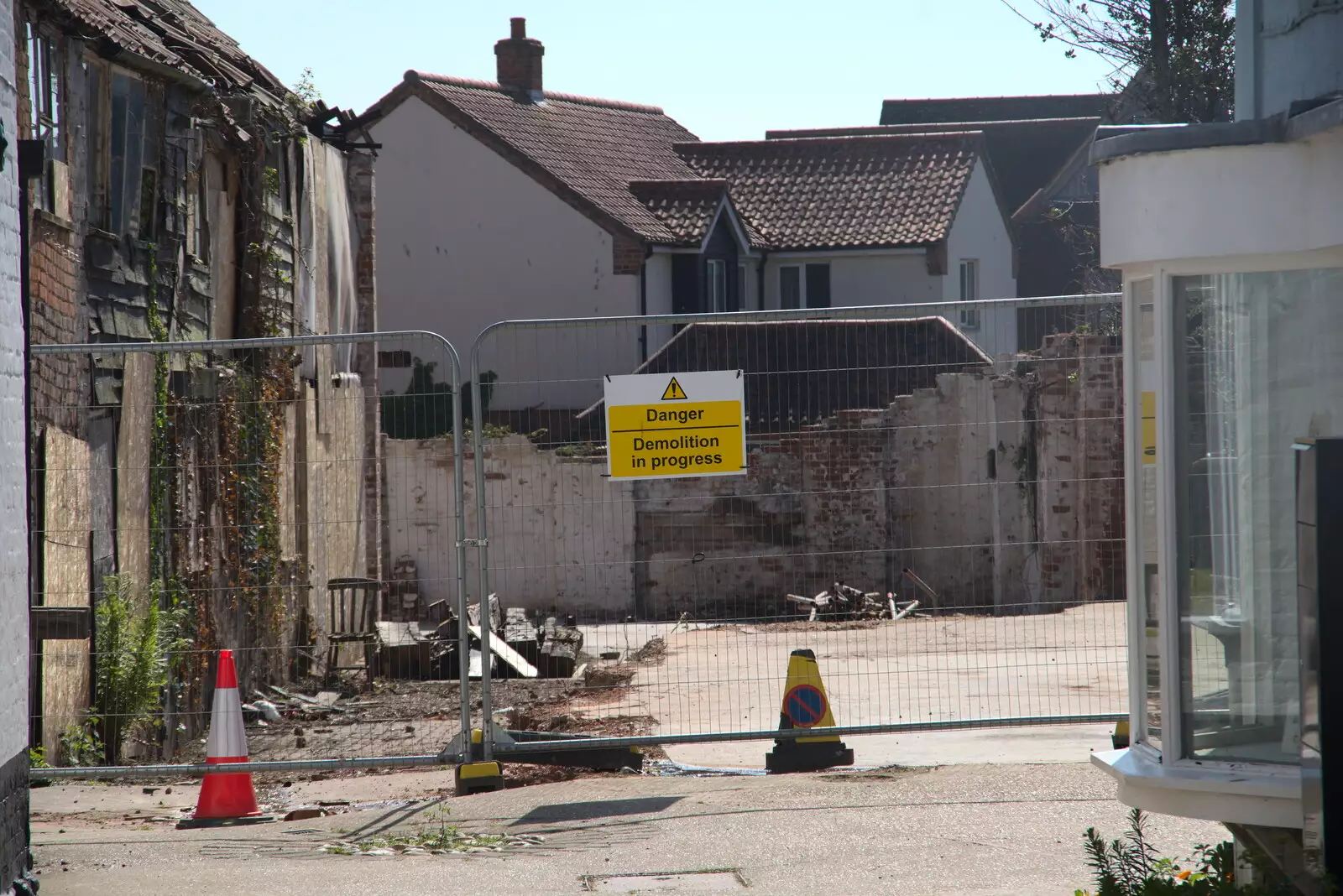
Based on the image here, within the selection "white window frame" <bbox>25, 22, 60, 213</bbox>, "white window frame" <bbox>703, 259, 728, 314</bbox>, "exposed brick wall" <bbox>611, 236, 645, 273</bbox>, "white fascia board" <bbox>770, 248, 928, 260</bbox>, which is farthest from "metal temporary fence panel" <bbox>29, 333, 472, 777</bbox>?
"white fascia board" <bbox>770, 248, 928, 260</bbox>

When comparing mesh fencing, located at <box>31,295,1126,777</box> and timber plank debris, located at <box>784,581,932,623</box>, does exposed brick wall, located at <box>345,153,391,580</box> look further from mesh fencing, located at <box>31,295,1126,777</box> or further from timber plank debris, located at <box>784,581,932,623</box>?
timber plank debris, located at <box>784,581,932,623</box>

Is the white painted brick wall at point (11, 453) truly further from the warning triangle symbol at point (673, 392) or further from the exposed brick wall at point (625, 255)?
the exposed brick wall at point (625, 255)

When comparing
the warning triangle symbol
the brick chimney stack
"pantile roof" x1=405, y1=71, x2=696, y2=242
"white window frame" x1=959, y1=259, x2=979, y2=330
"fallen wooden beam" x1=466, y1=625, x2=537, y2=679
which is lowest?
"fallen wooden beam" x1=466, y1=625, x2=537, y2=679

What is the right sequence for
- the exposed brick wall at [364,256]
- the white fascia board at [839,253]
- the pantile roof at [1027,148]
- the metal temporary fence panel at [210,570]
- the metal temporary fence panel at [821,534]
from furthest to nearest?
the pantile roof at [1027,148]
the white fascia board at [839,253]
the exposed brick wall at [364,256]
the metal temporary fence panel at [210,570]
the metal temporary fence panel at [821,534]

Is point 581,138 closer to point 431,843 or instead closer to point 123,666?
point 123,666

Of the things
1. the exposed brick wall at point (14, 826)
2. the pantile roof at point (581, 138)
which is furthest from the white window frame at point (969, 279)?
the exposed brick wall at point (14, 826)

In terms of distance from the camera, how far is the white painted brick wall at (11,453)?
5391 mm

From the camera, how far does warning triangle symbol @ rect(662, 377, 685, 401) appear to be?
768cm

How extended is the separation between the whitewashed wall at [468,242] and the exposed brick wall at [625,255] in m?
0.26

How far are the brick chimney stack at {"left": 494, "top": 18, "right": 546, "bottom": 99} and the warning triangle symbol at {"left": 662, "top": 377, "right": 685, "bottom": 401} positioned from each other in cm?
2785

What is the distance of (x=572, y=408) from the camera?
1179cm

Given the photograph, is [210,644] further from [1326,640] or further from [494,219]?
[494,219]

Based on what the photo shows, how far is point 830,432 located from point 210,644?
501 centimetres

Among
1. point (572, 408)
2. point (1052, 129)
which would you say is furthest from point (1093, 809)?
point (1052, 129)
